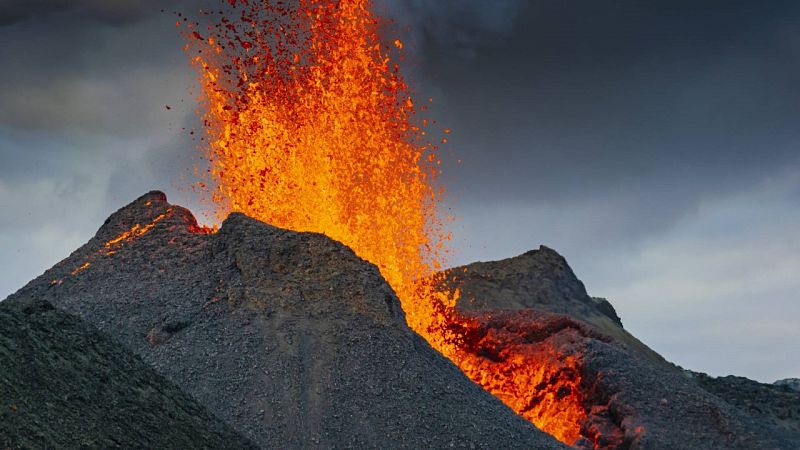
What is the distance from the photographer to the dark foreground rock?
11320mm

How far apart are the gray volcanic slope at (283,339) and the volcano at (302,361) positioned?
4 centimetres

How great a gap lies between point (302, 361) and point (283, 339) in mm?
776

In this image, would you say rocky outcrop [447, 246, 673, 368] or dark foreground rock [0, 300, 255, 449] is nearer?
dark foreground rock [0, 300, 255, 449]

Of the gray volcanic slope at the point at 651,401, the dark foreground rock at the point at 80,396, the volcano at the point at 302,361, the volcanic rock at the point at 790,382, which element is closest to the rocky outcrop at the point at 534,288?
the volcanic rock at the point at 790,382

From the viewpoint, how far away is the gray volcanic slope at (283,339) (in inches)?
658

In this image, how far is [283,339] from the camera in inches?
728

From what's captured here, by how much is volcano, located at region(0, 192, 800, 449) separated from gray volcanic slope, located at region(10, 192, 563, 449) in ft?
0.12

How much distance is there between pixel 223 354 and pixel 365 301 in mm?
3287

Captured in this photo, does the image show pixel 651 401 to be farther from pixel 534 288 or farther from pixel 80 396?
pixel 534 288

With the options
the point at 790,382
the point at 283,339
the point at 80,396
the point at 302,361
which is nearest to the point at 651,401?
the point at 302,361

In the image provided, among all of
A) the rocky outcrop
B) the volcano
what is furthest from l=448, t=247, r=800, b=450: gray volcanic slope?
the rocky outcrop

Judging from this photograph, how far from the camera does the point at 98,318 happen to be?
20.1 metres

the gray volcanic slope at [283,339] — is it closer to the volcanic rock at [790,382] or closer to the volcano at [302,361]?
the volcano at [302,361]

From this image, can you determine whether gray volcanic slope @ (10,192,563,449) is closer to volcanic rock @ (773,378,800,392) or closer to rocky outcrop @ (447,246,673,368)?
rocky outcrop @ (447,246,673,368)
